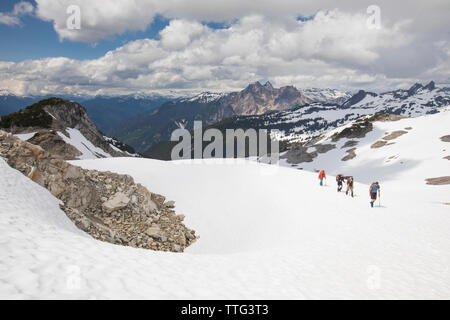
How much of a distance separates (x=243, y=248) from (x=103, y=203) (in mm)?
12457

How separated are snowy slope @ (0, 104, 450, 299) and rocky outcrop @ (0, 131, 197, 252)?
1578mm

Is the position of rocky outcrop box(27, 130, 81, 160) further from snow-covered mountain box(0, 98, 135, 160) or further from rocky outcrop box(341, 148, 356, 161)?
rocky outcrop box(341, 148, 356, 161)

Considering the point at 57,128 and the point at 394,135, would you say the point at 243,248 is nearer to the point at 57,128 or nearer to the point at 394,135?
the point at 57,128

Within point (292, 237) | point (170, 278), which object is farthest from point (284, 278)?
point (292, 237)

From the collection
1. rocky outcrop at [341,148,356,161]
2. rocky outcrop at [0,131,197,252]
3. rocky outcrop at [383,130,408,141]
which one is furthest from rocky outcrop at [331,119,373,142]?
rocky outcrop at [0,131,197,252]

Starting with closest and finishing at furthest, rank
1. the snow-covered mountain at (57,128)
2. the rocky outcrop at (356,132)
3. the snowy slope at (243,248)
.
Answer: the snowy slope at (243,248) → the snow-covered mountain at (57,128) → the rocky outcrop at (356,132)

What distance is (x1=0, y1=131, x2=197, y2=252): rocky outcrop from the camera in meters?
15.8

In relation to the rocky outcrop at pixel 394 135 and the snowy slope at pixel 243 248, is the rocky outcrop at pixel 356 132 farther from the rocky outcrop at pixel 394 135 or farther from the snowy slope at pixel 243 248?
the snowy slope at pixel 243 248

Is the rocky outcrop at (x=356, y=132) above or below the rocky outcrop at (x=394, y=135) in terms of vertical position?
above

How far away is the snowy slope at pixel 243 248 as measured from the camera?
251 inches

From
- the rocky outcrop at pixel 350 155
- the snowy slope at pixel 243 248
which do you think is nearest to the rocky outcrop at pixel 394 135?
the rocky outcrop at pixel 350 155

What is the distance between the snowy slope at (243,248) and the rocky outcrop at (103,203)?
1.58m

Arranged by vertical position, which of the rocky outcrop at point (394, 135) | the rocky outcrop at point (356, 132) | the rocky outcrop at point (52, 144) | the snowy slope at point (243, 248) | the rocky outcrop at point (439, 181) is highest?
the rocky outcrop at point (356, 132)

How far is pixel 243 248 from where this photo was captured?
1758cm
